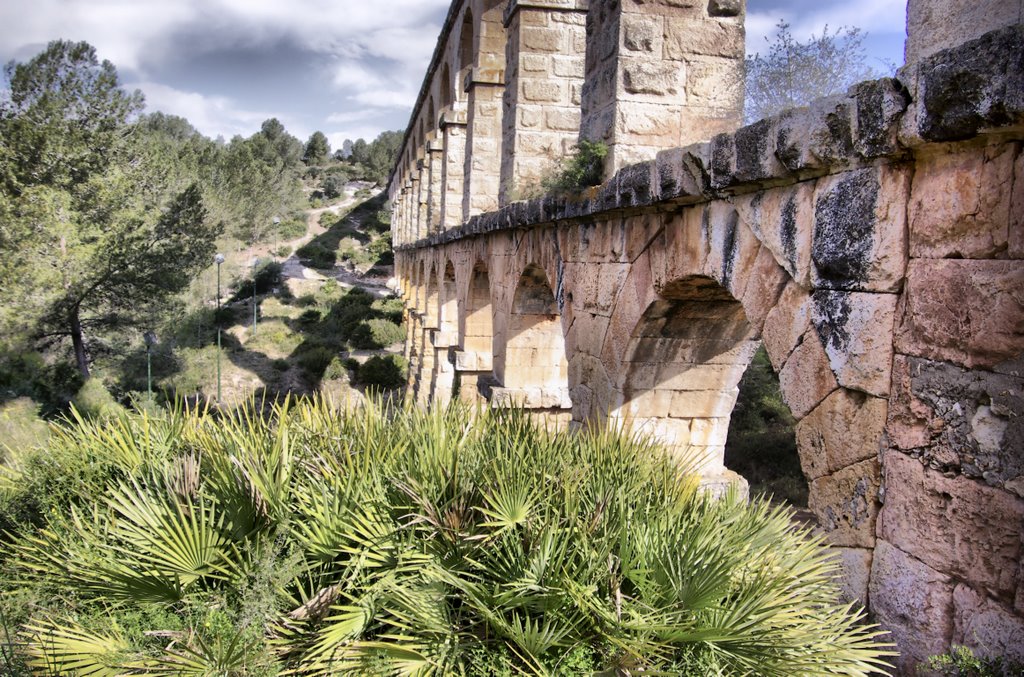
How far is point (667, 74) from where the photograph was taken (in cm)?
496

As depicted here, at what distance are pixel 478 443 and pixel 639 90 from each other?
9.43 ft

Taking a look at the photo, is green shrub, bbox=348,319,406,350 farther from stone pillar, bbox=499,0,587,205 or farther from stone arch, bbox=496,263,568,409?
stone pillar, bbox=499,0,587,205

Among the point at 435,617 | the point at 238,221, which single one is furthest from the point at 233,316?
the point at 435,617

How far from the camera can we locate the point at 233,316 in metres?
27.9

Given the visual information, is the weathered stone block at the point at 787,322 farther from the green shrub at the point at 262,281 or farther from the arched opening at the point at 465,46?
the green shrub at the point at 262,281

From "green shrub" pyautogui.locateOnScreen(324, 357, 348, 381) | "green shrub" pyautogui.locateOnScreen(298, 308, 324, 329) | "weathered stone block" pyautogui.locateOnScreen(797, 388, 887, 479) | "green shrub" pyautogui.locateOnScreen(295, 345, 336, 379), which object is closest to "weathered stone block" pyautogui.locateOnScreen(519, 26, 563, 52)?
"weathered stone block" pyautogui.locateOnScreen(797, 388, 887, 479)

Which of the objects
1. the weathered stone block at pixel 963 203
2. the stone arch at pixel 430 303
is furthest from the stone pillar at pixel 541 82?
the stone arch at pixel 430 303

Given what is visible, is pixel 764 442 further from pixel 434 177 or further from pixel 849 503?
pixel 434 177

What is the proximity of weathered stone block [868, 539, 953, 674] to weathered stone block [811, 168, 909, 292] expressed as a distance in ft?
2.94

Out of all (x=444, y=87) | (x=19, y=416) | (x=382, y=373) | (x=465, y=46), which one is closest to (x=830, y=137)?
(x=465, y=46)

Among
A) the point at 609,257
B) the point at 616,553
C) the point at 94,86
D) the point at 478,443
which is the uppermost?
the point at 94,86

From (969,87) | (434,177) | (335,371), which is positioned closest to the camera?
(969,87)

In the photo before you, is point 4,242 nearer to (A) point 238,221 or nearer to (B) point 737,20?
(B) point 737,20

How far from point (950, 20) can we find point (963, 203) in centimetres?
76
